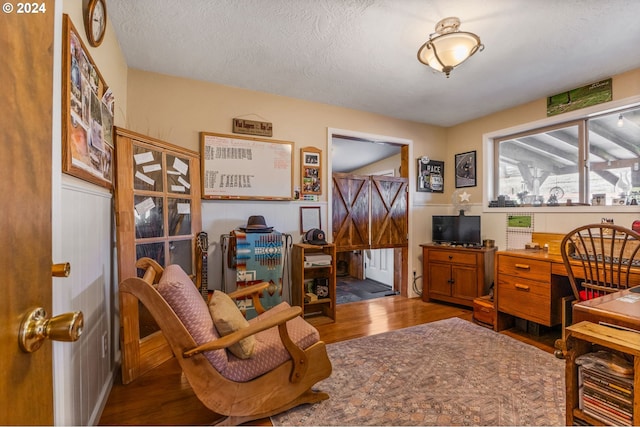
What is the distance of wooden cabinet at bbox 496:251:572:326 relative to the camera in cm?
245

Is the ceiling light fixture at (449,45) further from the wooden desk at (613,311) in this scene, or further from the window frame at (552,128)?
the window frame at (552,128)

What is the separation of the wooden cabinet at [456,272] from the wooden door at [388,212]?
431 mm

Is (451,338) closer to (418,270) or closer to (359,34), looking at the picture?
(418,270)

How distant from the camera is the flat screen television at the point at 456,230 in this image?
141 inches

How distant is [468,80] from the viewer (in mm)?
2729

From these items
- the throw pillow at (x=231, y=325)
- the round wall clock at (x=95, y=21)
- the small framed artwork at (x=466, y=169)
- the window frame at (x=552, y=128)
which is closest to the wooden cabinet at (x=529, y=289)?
the window frame at (x=552, y=128)

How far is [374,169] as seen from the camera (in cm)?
592

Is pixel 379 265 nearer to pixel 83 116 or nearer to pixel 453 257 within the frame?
pixel 453 257

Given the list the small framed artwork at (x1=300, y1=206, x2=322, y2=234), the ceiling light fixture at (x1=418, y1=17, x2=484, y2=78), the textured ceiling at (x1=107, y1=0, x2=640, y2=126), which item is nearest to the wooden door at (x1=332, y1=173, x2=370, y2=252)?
the small framed artwork at (x1=300, y1=206, x2=322, y2=234)

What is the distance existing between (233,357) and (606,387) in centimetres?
163

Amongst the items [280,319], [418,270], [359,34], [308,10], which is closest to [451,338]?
[418,270]

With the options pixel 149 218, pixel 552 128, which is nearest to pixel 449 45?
pixel 552 128

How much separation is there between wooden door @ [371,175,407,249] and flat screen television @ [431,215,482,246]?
0.46m

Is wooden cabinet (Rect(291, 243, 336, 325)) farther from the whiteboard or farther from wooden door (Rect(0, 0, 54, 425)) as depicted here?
wooden door (Rect(0, 0, 54, 425))
